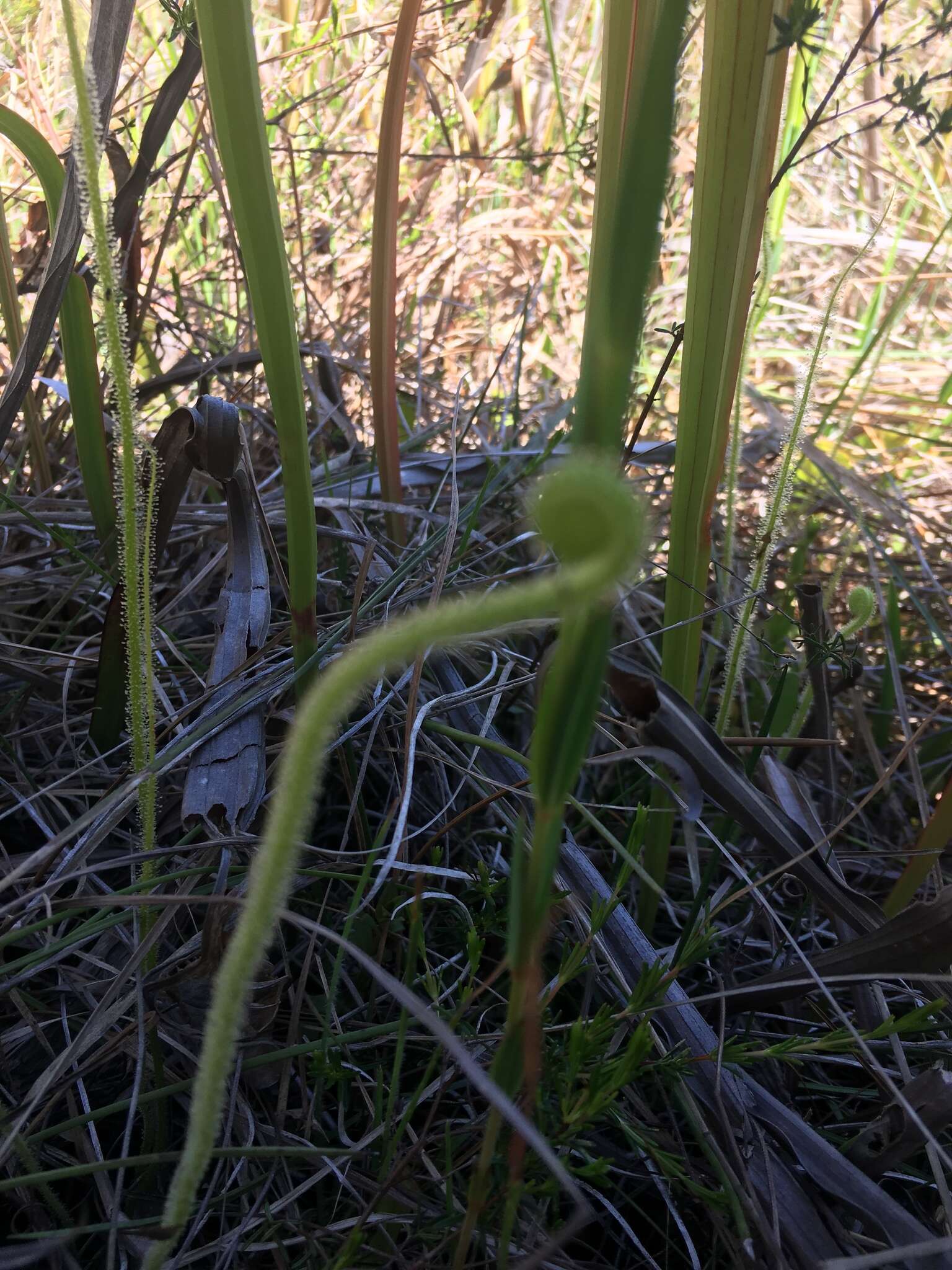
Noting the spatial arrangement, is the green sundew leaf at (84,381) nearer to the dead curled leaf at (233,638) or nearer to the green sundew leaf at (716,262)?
the dead curled leaf at (233,638)

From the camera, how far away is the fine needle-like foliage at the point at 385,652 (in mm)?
274

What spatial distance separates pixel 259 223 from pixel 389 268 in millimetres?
416

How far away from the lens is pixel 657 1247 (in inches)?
24.9

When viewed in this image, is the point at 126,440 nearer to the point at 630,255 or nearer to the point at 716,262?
the point at 630,255

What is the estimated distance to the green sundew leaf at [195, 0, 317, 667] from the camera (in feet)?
1.69

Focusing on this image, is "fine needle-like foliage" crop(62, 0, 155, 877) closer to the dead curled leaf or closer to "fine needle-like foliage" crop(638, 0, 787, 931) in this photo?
the dead curled leaf

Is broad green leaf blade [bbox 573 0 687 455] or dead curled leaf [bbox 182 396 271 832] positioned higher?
broad green leaf blade [bbox 573 0 687 455]

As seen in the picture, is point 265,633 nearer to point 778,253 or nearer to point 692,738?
point 692,738

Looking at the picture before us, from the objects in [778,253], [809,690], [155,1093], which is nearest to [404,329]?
[778,253]

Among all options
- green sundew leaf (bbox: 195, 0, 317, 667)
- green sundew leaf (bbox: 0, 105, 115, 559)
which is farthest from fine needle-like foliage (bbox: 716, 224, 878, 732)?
green sundew leaf (bbox: 0, 105, 115, 559)

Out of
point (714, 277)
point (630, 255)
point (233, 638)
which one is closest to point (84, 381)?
point (233, 638)

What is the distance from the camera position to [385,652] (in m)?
Result: 0.27

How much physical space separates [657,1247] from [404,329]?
1619mm

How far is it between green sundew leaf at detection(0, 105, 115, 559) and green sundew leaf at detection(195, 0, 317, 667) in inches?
11.2
